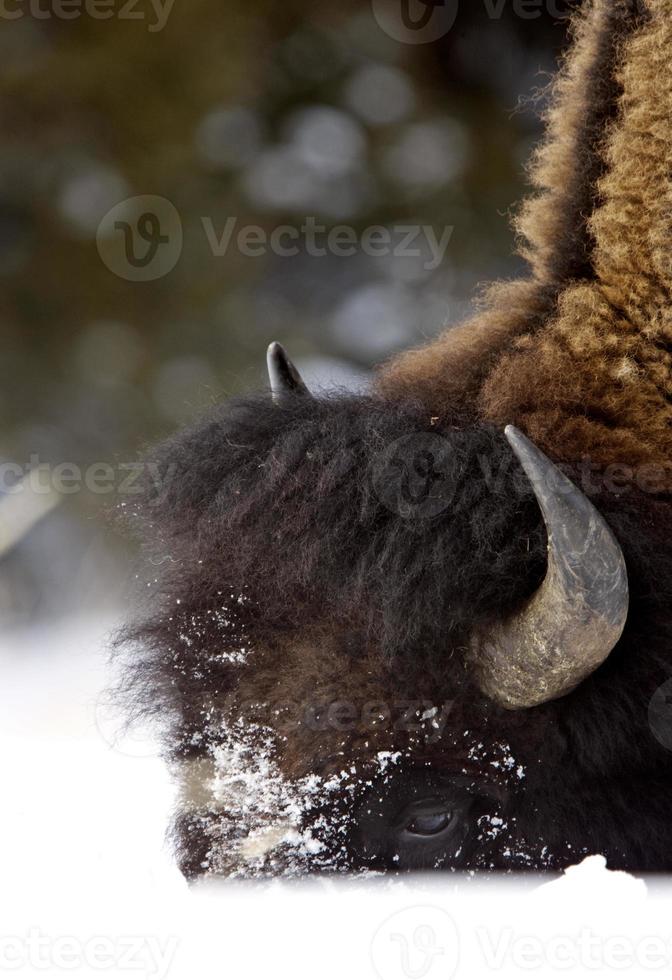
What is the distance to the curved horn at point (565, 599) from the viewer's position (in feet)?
5.61

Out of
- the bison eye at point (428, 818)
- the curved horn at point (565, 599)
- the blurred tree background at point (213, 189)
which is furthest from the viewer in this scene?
the blurred tree background at point (213, 189)

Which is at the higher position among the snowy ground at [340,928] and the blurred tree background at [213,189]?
the blurred tree background at [213,189]

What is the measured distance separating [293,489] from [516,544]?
47cm

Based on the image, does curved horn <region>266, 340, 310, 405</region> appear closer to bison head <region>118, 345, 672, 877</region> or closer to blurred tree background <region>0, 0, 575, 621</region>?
bison head <region>118, 345, 672, 877</region>

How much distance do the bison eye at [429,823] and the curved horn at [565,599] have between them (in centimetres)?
37

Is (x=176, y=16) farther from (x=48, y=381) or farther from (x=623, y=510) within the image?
(x=623, y=510)

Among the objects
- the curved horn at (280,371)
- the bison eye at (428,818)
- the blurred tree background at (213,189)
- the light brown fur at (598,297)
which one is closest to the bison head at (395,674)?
the bison eye at (428,818)

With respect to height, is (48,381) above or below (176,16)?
below

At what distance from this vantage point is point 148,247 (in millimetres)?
6062

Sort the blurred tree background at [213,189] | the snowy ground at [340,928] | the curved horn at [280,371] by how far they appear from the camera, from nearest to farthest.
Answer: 1. the snowy ground at [340,928]
2. the curved horn at [280,371]
3. the blurred tree background at [213,189]

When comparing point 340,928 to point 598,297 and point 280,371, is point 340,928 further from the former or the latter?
point 598,297

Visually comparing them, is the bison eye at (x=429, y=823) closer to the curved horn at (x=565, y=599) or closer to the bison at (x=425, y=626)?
the bison at (x=425, y=626)

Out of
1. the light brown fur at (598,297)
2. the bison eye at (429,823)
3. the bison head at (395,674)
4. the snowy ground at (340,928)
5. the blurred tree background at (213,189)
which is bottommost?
the snowy ground at (340,928)

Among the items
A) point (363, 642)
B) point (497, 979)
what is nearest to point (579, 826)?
point (497, 979)
